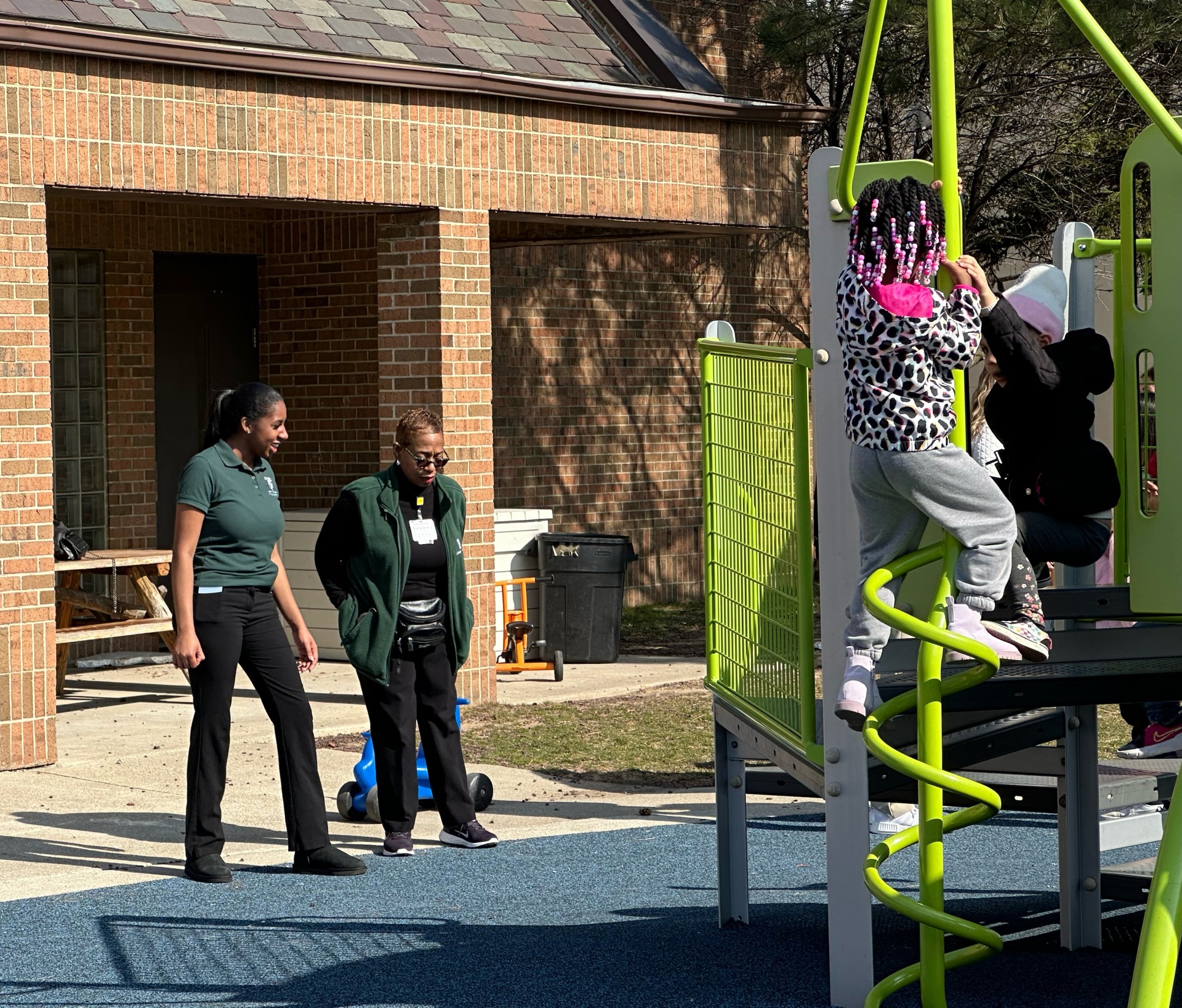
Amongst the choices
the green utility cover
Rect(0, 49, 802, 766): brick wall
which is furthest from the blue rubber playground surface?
Rect(0, 49, 802, 766): brick wall

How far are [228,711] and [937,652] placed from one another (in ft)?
12.5

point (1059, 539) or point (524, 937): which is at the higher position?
point (1059, 539)

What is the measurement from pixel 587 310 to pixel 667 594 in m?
2.92

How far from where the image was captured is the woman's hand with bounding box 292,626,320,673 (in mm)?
7918

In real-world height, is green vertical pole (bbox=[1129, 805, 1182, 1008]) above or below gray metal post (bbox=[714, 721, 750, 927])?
above

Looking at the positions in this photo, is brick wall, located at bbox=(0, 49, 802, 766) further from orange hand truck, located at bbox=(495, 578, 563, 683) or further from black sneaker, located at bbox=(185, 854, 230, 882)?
black sneaker, located at bbox=(185, 854, 230, 882)

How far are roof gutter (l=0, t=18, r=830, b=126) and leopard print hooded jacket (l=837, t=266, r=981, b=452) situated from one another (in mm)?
6384

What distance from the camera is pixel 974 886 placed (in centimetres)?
747

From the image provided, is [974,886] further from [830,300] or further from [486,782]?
[830,300]

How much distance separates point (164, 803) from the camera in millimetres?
9203

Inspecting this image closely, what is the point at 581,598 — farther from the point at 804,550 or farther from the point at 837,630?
the point at 837,630

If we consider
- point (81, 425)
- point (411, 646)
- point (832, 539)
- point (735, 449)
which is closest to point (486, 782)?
point (411, 646)

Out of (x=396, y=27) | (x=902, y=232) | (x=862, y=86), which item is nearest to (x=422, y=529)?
(x=902, y=232)

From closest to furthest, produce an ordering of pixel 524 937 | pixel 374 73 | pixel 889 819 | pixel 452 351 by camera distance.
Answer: pixel 524 937 < pixel 889 819 < pixel 374 73 < pixel 452 351
